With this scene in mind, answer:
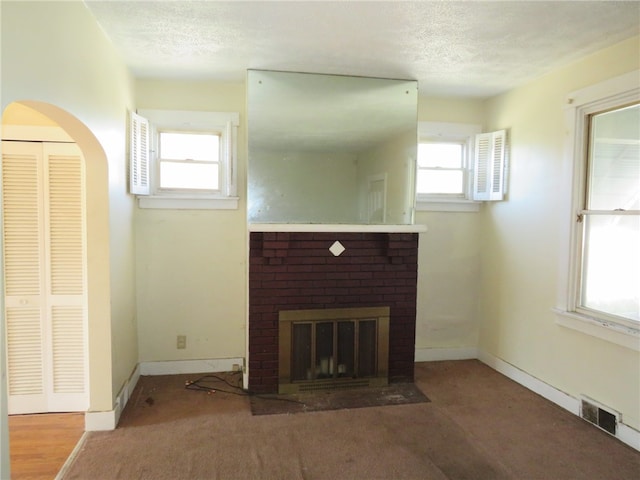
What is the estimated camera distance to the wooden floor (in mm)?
2379

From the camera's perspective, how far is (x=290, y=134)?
135 inches

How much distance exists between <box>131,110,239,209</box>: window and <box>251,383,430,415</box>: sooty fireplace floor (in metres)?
1.71

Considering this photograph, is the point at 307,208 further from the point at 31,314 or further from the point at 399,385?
the point at 31,314

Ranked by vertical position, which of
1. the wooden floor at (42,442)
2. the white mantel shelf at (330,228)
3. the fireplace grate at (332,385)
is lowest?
the wooden floor at (42,442)

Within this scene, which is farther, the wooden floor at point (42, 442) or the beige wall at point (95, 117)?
the wooden floor at point (42, 442)

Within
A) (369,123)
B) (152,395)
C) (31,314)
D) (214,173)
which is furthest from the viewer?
(214,173)

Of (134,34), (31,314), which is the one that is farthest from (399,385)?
(134,34)

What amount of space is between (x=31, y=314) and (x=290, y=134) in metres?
2.32

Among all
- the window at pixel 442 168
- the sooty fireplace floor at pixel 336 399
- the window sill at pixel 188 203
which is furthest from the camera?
the window at pixel 442 168

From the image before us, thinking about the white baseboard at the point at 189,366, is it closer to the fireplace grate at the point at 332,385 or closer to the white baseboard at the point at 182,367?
the white baseboard at the point at 182,367

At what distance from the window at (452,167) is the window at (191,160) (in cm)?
180

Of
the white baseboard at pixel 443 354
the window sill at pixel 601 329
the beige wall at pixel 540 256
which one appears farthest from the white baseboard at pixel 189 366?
the window sill at pixel 601 329

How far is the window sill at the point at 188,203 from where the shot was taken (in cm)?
364

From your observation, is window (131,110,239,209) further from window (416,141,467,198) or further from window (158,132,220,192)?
window (416,141,467,198)
